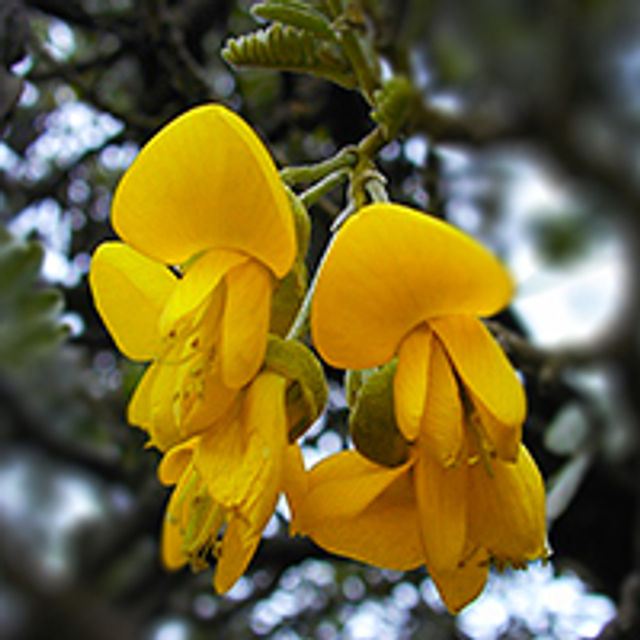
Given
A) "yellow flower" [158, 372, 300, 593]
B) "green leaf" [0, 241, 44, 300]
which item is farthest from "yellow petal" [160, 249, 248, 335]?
"green leaf" [0, 241, 44, 300]

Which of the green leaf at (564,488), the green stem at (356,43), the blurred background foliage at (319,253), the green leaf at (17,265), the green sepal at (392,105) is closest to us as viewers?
the blurred background foliage at (319,253)

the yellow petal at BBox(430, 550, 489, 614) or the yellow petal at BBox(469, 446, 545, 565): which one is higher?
the yellow petal at BBox(469, 446, 545, 565)

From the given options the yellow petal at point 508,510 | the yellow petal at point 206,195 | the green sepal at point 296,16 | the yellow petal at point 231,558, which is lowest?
the yellow petal at point 508,510

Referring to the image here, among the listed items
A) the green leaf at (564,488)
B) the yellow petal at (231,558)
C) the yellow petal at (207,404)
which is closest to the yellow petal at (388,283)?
the yellow petal at (207,404)

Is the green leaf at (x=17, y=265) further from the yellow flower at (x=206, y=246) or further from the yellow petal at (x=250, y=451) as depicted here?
the yellow petal at (x=250, y=451)

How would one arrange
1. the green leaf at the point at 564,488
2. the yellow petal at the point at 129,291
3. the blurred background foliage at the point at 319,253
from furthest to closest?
1. the green leaf at the point at 564,488
2. the yellow petal at the point at 129,291
3. the blurred background foliage at the point at 319,253

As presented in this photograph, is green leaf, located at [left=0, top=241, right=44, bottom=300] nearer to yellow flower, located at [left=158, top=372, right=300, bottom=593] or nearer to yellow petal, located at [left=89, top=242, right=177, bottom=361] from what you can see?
yellow petal, located at [left=89, top=242, right=177, bottom=361]
